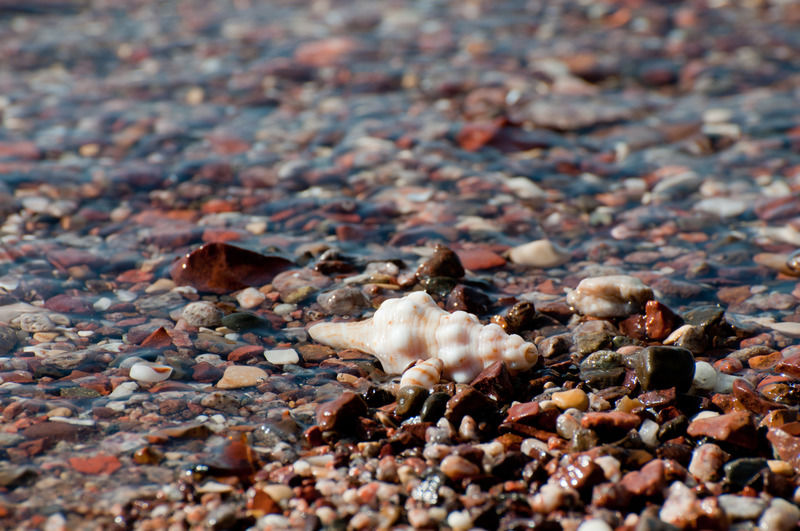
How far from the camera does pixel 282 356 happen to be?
13.3ft

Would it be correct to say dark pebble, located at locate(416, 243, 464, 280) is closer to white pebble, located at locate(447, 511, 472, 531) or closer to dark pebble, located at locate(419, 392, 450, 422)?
dark pebble, located at locate(419, 392, 450, 422)

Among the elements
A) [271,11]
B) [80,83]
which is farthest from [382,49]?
[80,83]

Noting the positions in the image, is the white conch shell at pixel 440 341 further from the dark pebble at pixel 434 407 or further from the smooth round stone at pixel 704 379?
the smooth round stone at pixel 704 379

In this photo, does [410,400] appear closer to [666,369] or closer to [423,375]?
[423,375]

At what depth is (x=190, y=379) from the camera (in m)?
3.84

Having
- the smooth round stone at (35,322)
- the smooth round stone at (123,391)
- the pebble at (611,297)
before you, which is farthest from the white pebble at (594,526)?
the smooth round stone at (35,322)

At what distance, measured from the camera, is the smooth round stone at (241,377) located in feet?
12.4

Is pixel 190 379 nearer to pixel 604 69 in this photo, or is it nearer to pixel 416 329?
pixel 416 329

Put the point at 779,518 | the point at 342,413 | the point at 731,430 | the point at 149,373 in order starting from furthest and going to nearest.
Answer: the point at 149,373, the point at 342,413, the point at 731,430, the point at 779,518

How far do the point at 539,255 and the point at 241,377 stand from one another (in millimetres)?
2190

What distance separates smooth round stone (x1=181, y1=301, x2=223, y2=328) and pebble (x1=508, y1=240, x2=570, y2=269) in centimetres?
193

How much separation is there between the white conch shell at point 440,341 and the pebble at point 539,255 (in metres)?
1.40

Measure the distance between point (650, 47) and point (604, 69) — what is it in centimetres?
106

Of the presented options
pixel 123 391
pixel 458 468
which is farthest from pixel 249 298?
pixel 458 468
